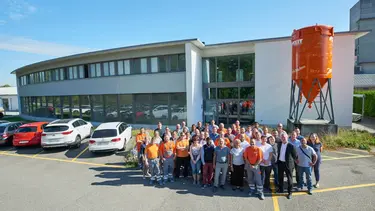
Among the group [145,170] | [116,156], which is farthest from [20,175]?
[145,170]

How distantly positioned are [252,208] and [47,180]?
22.5 feet

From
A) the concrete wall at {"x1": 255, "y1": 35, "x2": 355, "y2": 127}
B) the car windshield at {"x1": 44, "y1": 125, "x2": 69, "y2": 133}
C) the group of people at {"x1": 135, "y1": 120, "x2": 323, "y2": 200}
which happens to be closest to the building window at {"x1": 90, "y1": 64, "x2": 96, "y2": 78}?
the car windshield at {"x1": 44, "y1": 125, "x2": 69, "y2": 133}

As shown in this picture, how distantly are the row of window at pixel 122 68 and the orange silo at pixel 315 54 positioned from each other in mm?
7628

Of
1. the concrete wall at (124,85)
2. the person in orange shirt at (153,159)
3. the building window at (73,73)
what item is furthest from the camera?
the building window at (73,73)

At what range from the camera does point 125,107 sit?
16.7 m

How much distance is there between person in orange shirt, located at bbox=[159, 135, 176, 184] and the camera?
623 cm

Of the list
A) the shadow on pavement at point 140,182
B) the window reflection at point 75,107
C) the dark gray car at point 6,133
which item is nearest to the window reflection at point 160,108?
the shadow on pavement at point 140,182

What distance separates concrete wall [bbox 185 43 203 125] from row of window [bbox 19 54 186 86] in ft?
2.89

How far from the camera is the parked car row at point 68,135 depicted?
9219 millimetres

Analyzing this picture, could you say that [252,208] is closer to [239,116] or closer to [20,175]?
[20,175]

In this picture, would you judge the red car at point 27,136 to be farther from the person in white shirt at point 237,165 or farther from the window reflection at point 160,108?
the person in white shirt at point 237,165

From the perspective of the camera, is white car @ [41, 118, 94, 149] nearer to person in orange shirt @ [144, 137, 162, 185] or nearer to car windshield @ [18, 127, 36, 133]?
car windshield @ [18, 127, 36, 133]

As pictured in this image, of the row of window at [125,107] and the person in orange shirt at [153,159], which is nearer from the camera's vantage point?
the person in orange shirt at [153,159]

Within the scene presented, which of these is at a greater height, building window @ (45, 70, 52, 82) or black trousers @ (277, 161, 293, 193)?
building window @ (45, 70, 52, 82)
